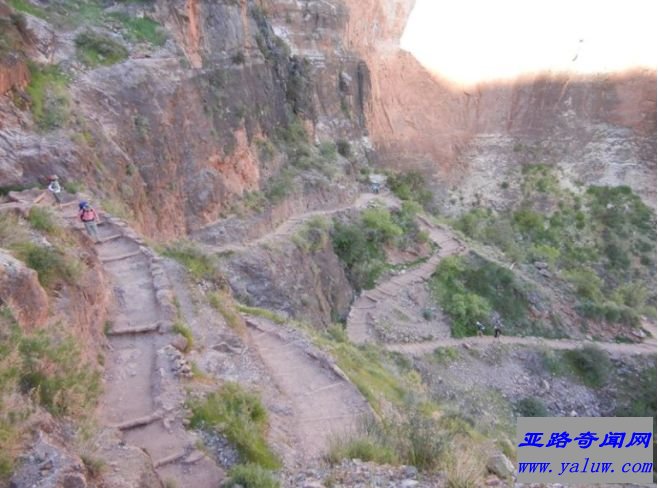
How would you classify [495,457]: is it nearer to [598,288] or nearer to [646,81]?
[598,288]

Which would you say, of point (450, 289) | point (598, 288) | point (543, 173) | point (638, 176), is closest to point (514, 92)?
point (543, 173)

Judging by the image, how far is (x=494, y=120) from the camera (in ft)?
116

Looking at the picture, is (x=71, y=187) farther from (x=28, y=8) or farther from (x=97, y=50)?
(x=28, y=8)

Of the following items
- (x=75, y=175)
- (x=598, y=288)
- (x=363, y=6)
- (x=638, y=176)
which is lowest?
(x=598, y=288)

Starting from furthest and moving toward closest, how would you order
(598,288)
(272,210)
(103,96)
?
(598,288)
(272,210)
(103,96)

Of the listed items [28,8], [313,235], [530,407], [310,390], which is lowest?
[530,407]

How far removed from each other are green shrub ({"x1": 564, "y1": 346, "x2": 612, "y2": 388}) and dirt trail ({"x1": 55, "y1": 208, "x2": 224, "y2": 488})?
15655 millimetres

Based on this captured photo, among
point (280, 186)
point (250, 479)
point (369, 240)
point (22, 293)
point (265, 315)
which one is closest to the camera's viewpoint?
point (250, 479)

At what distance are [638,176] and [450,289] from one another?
17.6 metres

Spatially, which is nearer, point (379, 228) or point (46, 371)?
point (46, 371)

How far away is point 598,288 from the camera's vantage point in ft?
74.0

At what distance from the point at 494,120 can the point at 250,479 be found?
34.2 meters

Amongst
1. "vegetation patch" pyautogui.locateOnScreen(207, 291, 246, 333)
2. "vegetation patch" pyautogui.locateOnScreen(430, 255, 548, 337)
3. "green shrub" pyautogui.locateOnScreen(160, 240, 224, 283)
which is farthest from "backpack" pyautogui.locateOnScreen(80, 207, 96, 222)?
"vegetation patch" pyautogui.locateOnScreen(430, 255, 548, 337)

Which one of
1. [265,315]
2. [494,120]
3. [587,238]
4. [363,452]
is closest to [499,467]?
[363,452]
